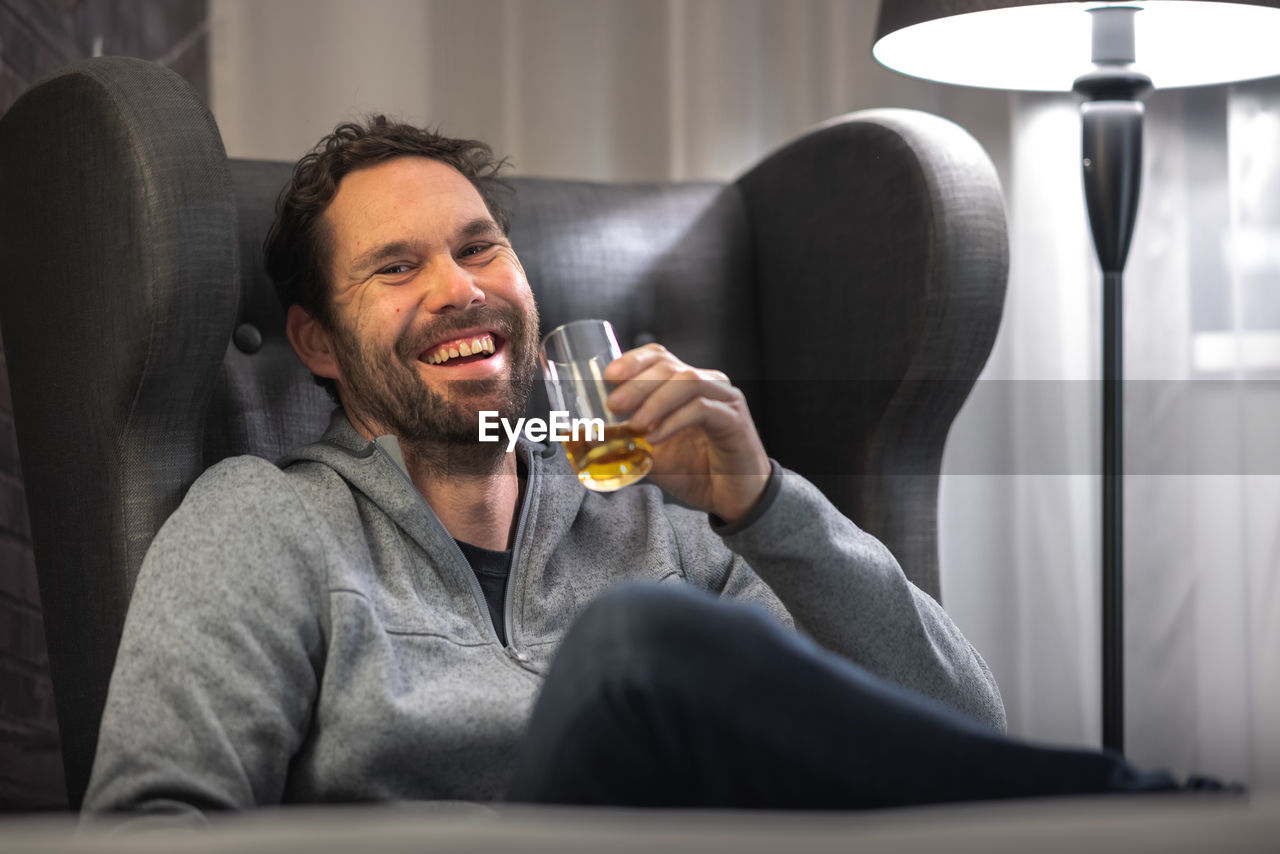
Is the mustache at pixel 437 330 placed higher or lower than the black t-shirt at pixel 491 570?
higher

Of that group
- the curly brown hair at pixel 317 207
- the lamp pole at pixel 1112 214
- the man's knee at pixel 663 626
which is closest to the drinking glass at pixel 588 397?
the man's knee at pixel 663 626

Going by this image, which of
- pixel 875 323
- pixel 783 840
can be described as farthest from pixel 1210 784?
pixel 875 323

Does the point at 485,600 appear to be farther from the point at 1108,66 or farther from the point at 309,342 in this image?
the point at 1108,66

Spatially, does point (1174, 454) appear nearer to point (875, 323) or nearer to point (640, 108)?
point (875, 323)

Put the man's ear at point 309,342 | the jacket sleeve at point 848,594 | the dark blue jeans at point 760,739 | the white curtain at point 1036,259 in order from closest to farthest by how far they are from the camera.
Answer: the dark blue jeans at point 760,739 < the jacket sleeve at point 848,594 < the man's ear at point 309,342 < the white curtain at point 1036,259

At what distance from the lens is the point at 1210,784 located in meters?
0.96

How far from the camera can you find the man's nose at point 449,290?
1.39m

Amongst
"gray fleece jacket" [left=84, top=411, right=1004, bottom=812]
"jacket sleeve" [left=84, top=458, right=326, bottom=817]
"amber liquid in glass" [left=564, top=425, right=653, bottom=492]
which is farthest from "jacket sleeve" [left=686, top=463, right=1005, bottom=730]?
"jacket sleeve" [left=84, top=458, right=326, bottom=817]

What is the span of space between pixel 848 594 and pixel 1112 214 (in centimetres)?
74

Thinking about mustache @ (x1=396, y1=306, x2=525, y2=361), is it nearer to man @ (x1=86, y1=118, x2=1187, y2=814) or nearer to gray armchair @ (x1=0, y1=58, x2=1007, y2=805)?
man @ (x1=86, y1=118, x2=1187, y2=814)

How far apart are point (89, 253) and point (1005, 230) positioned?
983 millimetres

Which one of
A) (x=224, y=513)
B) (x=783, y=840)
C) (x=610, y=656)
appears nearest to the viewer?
(x=783, y=840)

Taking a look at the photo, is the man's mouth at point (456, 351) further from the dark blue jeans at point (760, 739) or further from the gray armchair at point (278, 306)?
the dark blue jeans at point (760, 739)

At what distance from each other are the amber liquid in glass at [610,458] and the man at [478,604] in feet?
0.07
